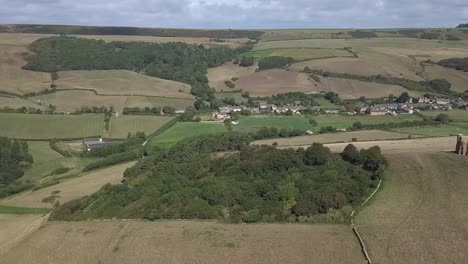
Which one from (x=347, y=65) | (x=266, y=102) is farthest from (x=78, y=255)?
(x=347, y=65)

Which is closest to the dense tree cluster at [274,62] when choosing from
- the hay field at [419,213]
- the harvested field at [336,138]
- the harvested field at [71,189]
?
the harvested field at [336,138]

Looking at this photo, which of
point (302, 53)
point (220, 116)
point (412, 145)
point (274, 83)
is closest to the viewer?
point (412, 145)

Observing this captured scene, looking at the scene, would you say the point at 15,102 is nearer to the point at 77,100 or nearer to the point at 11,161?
the point at 77,100

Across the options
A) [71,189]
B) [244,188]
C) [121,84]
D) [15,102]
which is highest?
[244,188]

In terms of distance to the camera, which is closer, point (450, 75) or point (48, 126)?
point (48, 126)

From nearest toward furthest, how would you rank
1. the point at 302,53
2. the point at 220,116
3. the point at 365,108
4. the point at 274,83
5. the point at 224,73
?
the point at 220,116, the point at 365,108, the point at 274,83, the point at 224,73, the point at 302,53

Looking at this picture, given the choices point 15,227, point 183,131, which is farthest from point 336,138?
point 15,227

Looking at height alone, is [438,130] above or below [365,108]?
above
